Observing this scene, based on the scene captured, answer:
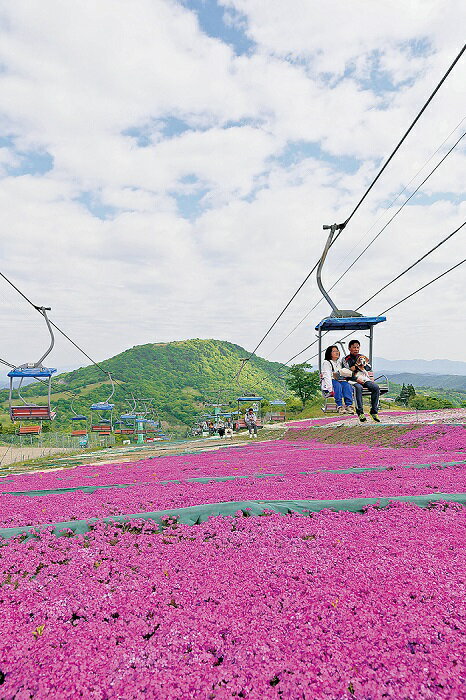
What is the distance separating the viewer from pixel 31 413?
20766 mm

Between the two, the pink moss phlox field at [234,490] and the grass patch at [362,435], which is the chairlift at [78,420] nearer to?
the grass patch at [362,435]

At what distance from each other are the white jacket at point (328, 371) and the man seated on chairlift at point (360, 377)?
0.88ft

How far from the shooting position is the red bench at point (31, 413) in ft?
67.8

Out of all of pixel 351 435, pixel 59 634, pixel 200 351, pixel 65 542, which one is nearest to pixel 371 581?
pixel 59 634

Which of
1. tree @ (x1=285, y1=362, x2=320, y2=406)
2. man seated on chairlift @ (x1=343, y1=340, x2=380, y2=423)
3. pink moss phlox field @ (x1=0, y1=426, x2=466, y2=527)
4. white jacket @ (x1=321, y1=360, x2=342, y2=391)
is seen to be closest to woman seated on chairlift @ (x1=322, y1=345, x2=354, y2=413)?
white jacket @ (x1=321, y1=360, x2=342, y2=391)

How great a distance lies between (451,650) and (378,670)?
0.67 m

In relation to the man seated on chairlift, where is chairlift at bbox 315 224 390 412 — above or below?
above

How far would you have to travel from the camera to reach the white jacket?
43.3ft

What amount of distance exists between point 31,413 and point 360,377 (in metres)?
16.2

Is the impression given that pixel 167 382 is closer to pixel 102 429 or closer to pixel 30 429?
pixel 102 429

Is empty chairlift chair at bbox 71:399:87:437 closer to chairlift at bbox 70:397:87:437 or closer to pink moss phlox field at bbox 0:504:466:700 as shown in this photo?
chairlift at bbox 70:397:87:437

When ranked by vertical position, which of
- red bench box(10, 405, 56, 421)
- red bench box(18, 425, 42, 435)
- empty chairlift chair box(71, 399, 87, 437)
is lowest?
empty chairlift chair box(71, 399, 87, 437)

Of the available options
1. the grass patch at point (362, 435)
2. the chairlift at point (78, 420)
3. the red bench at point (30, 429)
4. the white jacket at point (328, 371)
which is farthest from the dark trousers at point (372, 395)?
the chairlift at point (78, 420)

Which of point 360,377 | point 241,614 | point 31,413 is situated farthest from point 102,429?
point 241,614
